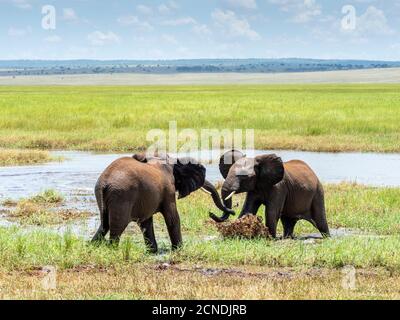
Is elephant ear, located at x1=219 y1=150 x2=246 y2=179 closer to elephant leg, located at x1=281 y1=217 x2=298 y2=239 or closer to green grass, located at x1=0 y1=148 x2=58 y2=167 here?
elephant leg, located at x1=281 y1=217 x2=298 y2=239

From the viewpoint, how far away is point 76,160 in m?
25.4

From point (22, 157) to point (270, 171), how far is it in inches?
566

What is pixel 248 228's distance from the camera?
37.8 feet

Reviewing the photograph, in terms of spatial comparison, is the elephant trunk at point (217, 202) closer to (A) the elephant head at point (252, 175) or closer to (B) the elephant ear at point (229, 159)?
(A) the elephant head at point (252, 175)

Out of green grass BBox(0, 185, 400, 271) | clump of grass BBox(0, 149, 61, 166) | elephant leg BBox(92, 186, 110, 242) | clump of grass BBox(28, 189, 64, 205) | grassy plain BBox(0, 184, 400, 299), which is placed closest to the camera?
grassy plain BBox(0, 184, 400, 299)

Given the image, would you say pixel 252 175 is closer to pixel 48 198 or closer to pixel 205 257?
pixel 205 257

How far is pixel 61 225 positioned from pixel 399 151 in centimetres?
1628

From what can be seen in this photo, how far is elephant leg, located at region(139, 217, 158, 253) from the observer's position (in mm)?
11000

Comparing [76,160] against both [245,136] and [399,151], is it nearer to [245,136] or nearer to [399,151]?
[245,136]

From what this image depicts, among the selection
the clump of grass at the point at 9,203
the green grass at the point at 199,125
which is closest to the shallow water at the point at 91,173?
the clump of grass at the point at 9,203

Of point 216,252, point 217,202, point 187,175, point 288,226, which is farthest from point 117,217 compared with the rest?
point 288,226

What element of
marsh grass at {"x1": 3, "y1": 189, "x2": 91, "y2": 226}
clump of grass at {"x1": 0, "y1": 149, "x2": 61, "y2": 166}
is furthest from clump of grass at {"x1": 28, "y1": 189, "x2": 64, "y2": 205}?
clump of grass at {"x1": 0, "y1": 149, "x2": 61, "y2": 166}

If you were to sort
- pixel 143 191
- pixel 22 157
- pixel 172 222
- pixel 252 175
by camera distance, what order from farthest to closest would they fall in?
pixel 22 157 < pixel 252 175 < pixel 172 222 < pixel 143 191
